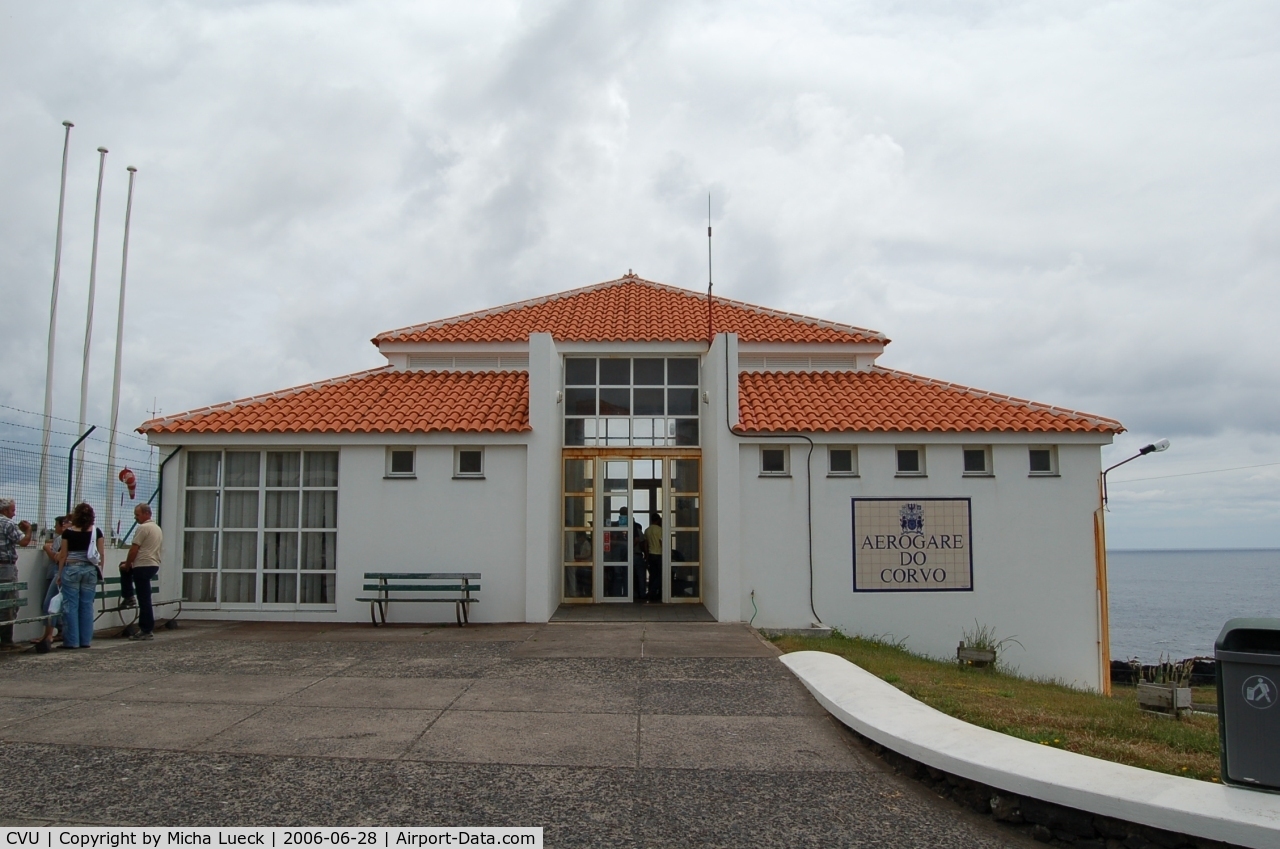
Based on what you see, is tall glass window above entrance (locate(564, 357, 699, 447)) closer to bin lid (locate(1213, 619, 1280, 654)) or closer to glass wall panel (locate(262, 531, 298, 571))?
glass wall panel (locate(262, 531, 298, 571))

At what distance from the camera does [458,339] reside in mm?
18250

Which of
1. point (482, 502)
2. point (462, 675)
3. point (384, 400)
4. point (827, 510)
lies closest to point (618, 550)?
point (482, 502)

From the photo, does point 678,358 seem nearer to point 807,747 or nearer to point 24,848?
point 807,747

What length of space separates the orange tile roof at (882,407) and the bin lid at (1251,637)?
31.3 ft

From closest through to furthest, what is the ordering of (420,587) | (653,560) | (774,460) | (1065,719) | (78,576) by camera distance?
(1065,719) < (78,576) < (420,587) < (774,460) < (653,560)

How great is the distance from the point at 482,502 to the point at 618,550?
2776 millimetres

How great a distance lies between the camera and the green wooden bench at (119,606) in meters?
13.6

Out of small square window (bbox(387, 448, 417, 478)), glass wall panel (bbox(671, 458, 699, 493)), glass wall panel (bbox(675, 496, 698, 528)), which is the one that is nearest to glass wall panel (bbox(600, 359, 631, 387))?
glass wall panel (bbox(671, 458, 699, 493))

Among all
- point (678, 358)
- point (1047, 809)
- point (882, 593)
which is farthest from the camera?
point (678, 358)

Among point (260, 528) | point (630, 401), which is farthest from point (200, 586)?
point (630, 401)

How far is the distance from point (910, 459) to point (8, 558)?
12.5 m

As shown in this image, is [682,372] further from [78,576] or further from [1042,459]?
[78,576]

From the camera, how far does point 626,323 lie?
59.5 feet

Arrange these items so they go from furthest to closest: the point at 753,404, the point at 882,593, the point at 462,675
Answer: the point at 753,404 < the point at 882,593 < the point at 462,675
